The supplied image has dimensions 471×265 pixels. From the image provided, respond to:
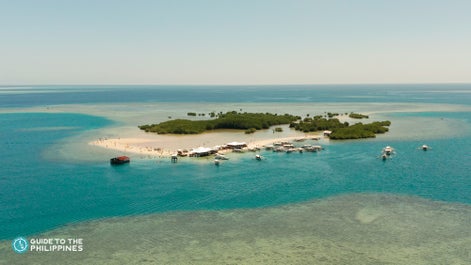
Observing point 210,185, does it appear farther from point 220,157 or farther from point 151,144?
point 151,144

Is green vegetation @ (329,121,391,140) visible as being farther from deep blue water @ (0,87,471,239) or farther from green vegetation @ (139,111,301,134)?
green vegetation @ (139,111,301,134)

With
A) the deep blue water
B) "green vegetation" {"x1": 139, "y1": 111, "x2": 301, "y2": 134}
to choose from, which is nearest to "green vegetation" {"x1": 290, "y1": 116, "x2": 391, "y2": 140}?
"green vegetation" {"x1": 139, "y1": 111, "x2": 301, "y2": 134}

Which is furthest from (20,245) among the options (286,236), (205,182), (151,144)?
(151,144)

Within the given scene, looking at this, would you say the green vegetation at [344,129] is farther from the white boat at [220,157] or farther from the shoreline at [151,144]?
the white boat at [220,157]

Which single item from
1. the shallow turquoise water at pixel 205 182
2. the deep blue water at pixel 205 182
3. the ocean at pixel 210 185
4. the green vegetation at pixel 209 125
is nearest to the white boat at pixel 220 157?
the ocean at pixel 210 185
